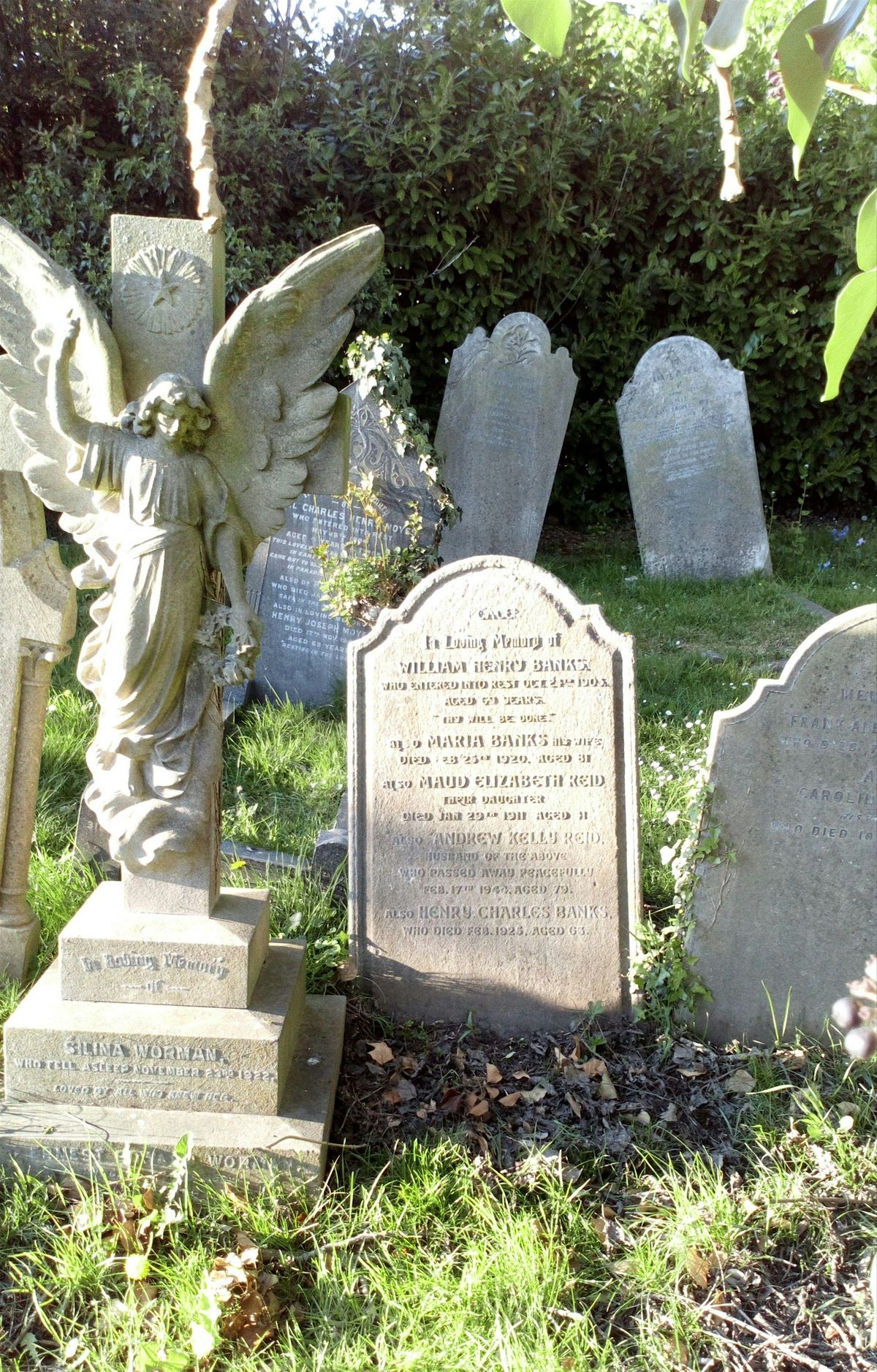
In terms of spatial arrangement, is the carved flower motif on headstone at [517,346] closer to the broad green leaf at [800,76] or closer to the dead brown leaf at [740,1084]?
the dead brown leaf at [740,1084]

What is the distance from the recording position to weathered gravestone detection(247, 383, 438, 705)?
224 inches

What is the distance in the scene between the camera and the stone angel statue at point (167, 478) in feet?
8.13

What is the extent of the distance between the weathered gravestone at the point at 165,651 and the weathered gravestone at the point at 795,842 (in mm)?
1344

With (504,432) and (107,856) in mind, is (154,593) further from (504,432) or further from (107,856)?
(504,432)

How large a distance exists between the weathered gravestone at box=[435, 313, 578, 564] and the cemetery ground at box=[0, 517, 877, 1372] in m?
4.32

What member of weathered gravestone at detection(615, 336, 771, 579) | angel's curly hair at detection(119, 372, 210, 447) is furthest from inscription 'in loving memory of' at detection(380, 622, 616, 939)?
weathered gravestone at detection(615, 336, 771, 579)

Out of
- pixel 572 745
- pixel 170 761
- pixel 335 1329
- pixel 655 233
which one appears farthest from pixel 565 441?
pixel 335 1329

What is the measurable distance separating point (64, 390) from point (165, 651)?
656 mm

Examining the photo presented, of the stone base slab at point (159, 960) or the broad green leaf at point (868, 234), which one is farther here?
the stone base slab at point (159, 960)

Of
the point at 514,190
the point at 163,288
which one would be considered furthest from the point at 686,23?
the point at 514,190

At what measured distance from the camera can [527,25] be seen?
2.40ft

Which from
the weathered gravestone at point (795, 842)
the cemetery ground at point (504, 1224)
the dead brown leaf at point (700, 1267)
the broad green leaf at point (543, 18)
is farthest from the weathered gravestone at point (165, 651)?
the broad green leaf at point (543, 18)

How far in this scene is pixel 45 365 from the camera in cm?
258

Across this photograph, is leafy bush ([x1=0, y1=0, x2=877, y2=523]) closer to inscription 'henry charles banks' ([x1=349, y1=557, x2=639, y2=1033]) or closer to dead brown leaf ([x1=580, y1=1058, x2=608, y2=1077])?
inscription 'henry charles banks' ([x1=349, y1=557, x2=639, y2=1033])
